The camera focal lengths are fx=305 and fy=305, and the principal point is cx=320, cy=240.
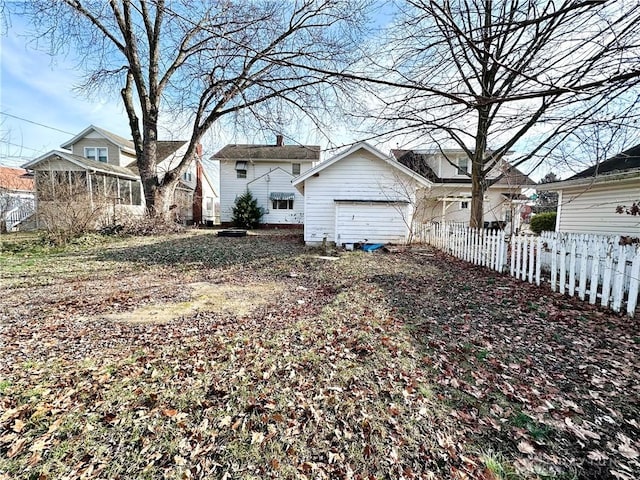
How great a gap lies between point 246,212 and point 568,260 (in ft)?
63.3

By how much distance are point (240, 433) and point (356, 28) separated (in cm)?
903

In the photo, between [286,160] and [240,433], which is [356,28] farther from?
[286,160]

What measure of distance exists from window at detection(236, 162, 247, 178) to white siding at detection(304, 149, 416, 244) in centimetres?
1201

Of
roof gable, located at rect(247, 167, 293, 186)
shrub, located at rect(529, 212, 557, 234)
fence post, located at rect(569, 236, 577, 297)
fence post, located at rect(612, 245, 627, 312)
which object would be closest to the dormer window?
roof gable, located at rect(247, 167, 293, 186)

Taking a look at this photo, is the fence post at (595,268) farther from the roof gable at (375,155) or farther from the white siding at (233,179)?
the white siding at (233,179)

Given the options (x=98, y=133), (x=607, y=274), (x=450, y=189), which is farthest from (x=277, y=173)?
(x=607, y=274)

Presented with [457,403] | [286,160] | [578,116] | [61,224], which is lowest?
[457,403]

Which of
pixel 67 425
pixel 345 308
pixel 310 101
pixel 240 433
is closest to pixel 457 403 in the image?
pixel 240 433

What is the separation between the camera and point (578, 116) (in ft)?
11.6

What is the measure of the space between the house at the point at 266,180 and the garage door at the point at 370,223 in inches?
464

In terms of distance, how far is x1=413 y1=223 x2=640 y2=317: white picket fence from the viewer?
4.68m

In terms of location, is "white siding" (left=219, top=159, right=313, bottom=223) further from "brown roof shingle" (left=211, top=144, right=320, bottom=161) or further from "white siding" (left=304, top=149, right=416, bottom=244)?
"white siding" (left=304, top=149, right=416, bottom=244)

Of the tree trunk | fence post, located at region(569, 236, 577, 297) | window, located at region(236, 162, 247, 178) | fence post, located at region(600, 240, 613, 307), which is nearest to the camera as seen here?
fence post, located at region(600, 240, 613, 307)

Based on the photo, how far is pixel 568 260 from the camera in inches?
255
